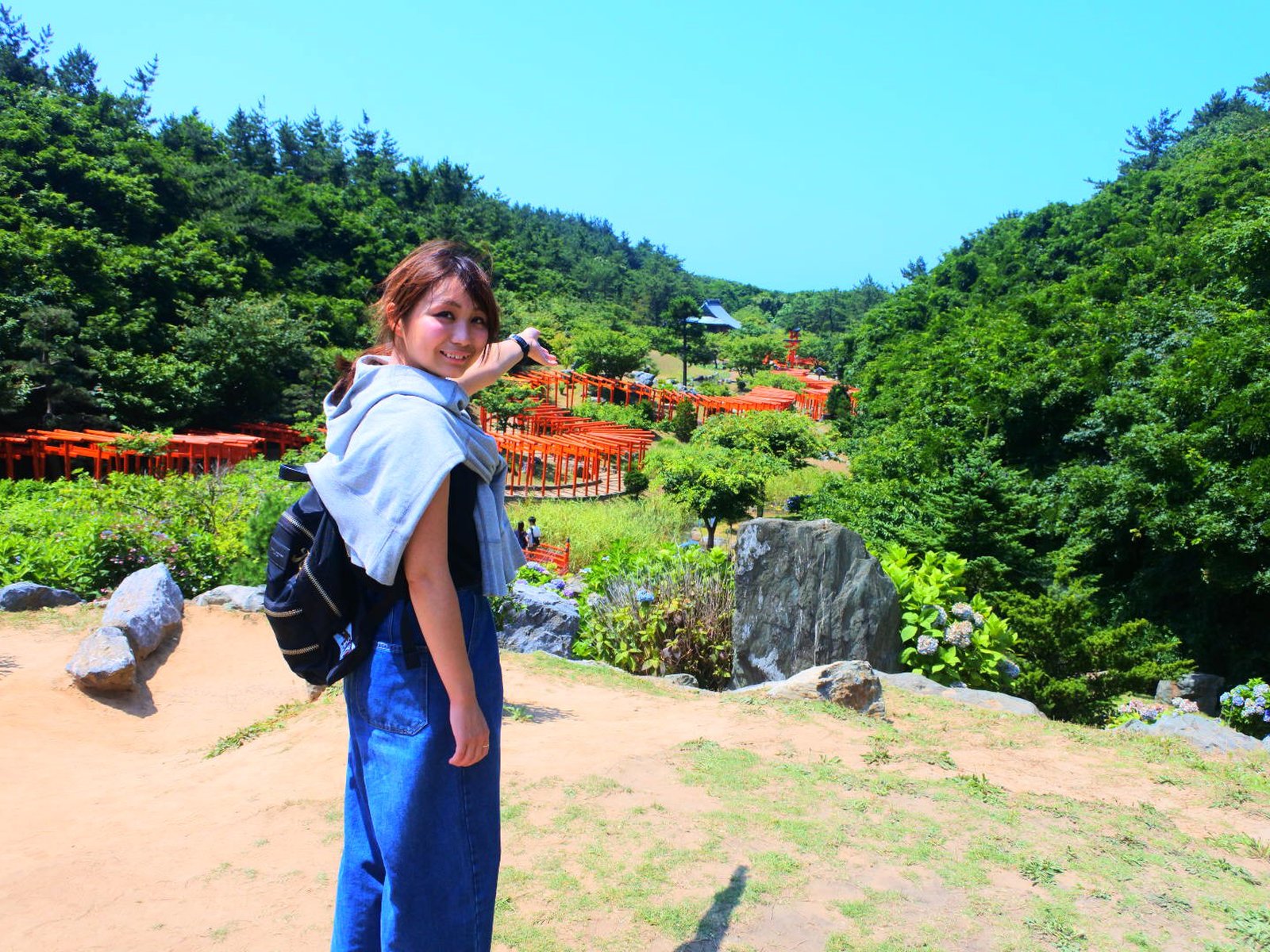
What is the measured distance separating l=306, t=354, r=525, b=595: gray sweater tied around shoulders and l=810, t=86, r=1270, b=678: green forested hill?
620cm

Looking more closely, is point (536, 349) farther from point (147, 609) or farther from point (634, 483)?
point (634, 483)

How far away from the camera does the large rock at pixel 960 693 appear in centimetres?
568

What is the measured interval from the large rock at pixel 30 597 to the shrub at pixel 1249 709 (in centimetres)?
890

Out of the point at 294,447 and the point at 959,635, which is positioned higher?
the point at 294,447

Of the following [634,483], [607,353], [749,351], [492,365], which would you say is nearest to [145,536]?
[492,365]

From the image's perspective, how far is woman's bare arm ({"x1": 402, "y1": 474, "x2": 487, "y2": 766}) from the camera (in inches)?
68.1

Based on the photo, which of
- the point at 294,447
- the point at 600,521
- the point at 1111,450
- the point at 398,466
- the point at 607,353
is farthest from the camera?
the point at 607,353

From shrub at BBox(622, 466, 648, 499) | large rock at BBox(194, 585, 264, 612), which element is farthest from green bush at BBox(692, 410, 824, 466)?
large rock at BBox(194, 585, 264, 612)

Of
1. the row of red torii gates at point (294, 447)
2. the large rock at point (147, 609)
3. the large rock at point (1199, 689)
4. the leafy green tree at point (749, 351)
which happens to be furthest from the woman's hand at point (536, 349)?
the leafy green tree at point (749, 351)

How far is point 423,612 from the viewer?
5.73 feet

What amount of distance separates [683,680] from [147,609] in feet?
12.3

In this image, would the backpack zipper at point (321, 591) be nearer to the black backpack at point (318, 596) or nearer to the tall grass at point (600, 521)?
the black backpack at point (318, 596)

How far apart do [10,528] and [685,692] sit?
671cm

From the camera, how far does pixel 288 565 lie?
6.12 feet
